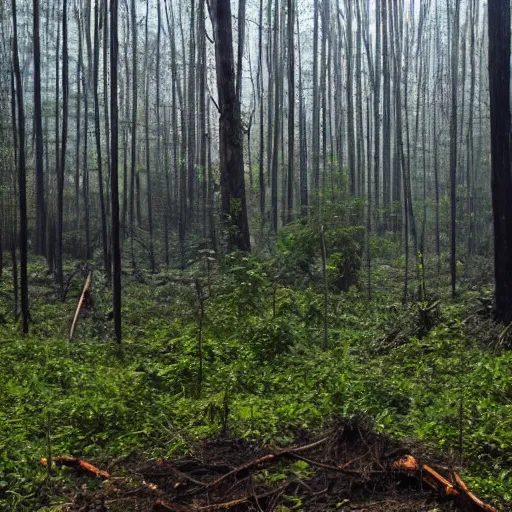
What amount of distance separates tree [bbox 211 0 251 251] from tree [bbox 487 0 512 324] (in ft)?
13.2

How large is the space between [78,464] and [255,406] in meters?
1.36

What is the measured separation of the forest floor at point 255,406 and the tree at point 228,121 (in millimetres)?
2183

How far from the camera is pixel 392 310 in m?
8.20

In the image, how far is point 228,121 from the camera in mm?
9766

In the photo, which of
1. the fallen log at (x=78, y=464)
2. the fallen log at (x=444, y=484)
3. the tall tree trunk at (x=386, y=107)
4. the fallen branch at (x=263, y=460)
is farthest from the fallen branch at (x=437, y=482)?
the tall tree trunk at (x=386, y=107)

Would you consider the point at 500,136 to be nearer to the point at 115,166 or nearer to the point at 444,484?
the point at 115,166

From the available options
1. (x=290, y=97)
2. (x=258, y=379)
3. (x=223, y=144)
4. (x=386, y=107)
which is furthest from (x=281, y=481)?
(x=386, y=107)

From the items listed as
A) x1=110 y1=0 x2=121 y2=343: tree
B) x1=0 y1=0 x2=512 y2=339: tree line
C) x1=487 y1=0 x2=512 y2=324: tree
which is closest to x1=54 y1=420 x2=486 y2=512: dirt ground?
x1=110 y1=0 x2=121 y2=343: tree

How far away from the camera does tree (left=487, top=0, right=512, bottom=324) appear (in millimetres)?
6742

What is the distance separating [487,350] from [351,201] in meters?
6.35

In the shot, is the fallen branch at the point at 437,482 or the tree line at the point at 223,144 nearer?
the fallen branch at the point at 437,482

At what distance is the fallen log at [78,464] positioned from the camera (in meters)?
3.39

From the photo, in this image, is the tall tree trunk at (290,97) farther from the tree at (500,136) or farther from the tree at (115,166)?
the tree at (115,166)

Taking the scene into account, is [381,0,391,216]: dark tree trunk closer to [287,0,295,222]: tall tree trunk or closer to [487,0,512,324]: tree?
[287,0,295,222]: tall tree trunk
